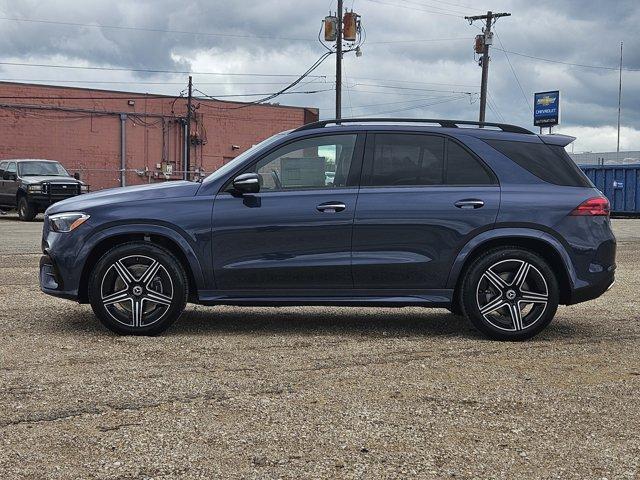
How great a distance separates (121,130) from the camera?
42781 mm

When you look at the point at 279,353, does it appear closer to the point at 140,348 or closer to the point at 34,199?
the point at 140,348

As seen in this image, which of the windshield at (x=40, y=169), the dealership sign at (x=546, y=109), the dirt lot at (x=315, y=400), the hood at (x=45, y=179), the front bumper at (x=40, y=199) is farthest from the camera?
the dealership sign at (x=546, y=109)

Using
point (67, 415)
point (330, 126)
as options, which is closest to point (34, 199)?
point (330, 126)

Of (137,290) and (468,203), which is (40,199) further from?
(468,203)

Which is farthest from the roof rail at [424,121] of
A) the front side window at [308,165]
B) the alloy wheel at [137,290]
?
the alloy wheel at [137,290]

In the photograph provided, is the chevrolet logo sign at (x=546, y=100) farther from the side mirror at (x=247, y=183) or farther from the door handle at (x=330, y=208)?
the side mirror at (x=247, y=183)

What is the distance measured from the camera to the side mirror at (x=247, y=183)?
636 centimetres

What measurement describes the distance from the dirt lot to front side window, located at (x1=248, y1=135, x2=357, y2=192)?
4.02 ft

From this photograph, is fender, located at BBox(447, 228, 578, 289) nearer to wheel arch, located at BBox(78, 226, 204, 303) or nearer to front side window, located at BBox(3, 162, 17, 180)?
wheel arch, located at BBox(78, 226, 204, 303)

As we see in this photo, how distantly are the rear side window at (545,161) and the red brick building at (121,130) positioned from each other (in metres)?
34.8

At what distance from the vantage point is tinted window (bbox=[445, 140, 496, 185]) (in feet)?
21.7

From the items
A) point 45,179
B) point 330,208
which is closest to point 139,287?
point 330,208

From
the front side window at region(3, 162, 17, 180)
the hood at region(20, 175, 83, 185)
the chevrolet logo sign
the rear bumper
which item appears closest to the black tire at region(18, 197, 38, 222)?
the hood at region(20, 175, 83, 185)

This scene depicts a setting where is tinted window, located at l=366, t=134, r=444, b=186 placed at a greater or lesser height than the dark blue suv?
greater
